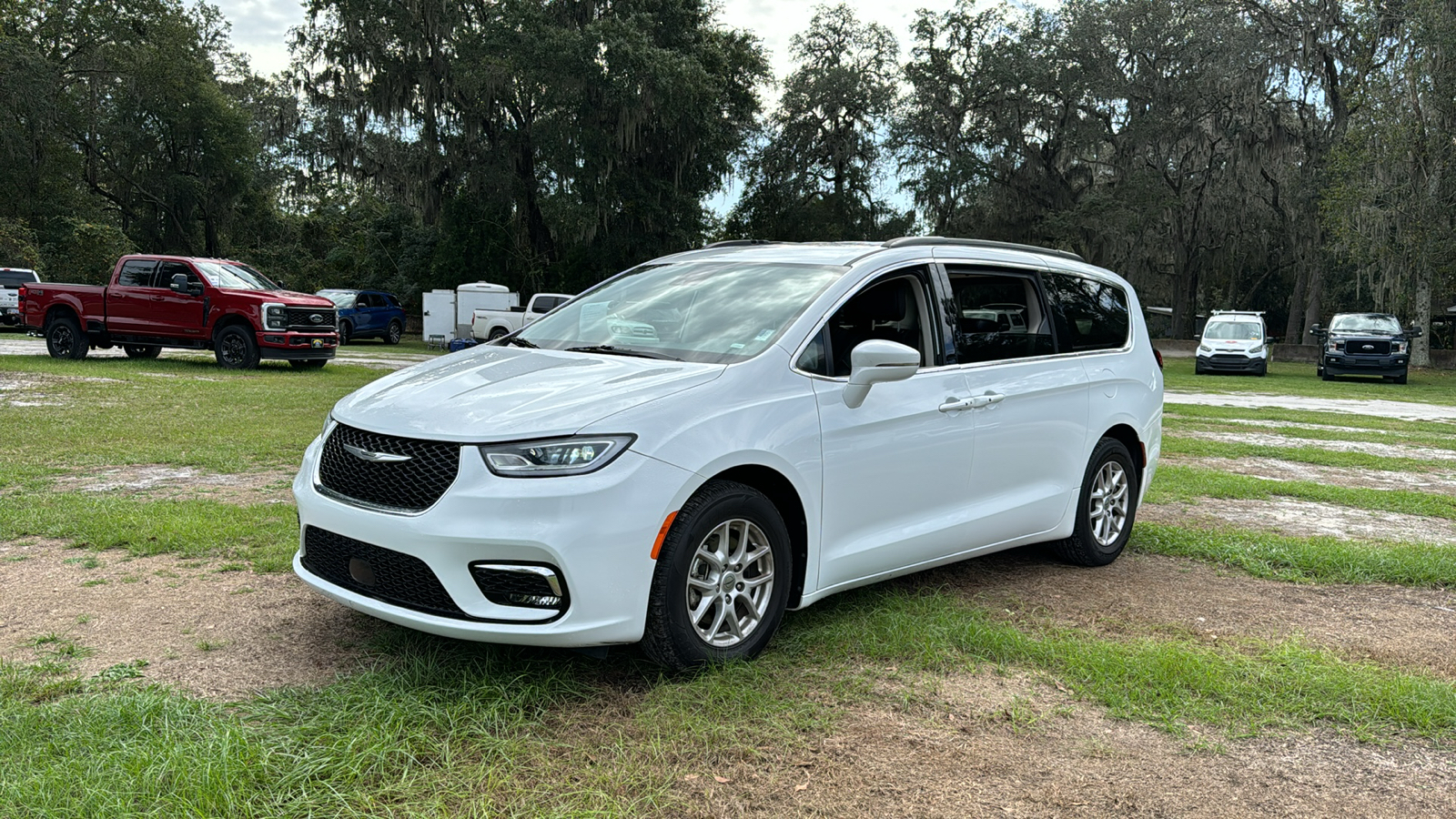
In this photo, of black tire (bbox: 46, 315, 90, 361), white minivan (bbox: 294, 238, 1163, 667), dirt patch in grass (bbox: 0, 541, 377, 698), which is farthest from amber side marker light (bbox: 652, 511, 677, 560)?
black tire (bbox: 46, 315, 90, 361)

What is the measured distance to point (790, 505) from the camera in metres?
4.15

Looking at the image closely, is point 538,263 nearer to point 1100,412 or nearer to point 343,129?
point 343,129

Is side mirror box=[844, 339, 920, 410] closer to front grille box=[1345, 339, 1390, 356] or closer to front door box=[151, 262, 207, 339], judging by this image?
front door box=[151, 262, 207, 339]

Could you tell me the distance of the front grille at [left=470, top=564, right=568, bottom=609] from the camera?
3.51m

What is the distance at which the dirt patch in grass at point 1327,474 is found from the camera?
917 centimetres

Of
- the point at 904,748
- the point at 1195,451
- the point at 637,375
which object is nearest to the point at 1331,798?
the point at 904,748

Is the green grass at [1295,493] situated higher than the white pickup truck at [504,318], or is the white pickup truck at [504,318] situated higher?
the white pickup truck at [504,318]

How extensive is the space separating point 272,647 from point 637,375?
1.80 metres

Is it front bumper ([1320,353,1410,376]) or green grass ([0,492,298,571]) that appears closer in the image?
green grass ([0,492,298,571])

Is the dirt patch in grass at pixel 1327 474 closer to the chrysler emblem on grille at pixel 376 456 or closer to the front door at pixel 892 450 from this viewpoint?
the front door at pixel 892 450

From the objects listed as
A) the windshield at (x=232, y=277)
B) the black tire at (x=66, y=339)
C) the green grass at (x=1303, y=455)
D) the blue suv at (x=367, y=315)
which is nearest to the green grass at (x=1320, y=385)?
the green grass at (x=1303, y=455)

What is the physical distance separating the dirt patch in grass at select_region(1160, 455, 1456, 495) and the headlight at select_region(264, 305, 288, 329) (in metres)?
14.5

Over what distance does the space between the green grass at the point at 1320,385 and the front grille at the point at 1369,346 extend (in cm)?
77

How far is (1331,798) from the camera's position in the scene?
317 centimetres
